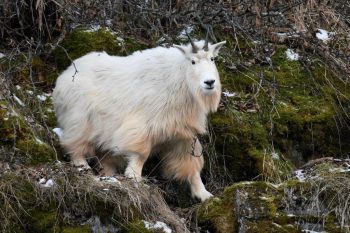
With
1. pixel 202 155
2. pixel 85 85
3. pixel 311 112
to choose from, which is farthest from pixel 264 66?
pixel 85 85

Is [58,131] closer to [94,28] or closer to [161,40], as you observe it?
[94,28]

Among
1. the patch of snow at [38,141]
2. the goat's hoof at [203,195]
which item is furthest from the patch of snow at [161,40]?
the patch of snow at [38,141]

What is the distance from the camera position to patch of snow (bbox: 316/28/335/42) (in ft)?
33.2

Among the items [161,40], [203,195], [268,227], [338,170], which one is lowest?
[203,195]

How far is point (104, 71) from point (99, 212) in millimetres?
2268

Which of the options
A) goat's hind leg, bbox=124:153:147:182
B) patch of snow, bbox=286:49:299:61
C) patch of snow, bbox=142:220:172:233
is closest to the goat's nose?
goat's hind leg, bbox=124:153:147:182

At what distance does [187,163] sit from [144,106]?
765 mm

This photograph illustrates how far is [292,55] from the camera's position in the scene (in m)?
9.56

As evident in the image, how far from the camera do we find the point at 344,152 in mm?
8719

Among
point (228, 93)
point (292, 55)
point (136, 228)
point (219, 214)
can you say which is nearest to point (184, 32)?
point (228, 93)

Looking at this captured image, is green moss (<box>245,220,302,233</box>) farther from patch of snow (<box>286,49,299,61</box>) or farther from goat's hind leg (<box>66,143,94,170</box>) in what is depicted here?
patch of snow (<box>286,49,299,61</box>)

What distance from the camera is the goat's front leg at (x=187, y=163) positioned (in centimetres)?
762

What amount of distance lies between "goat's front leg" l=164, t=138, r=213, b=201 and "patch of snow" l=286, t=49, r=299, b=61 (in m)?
2.40

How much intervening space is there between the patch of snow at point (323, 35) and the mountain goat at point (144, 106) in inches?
123
